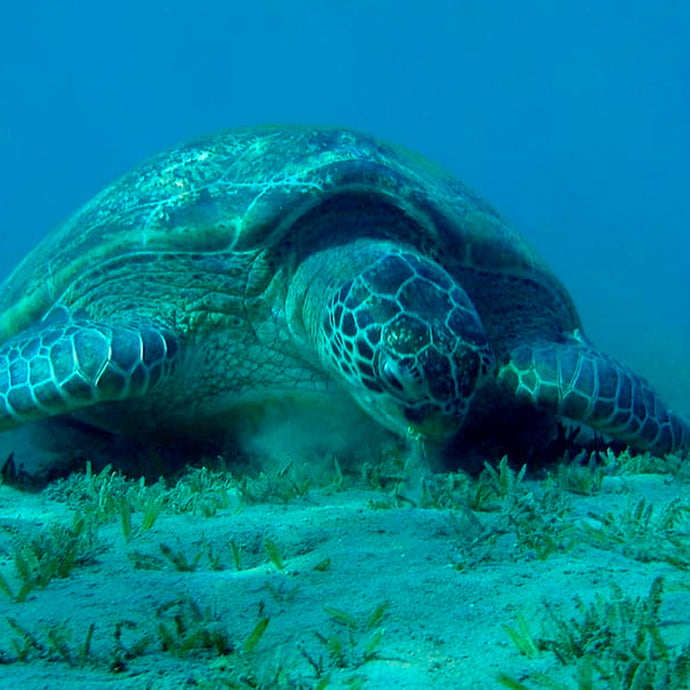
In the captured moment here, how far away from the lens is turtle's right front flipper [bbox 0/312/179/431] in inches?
130

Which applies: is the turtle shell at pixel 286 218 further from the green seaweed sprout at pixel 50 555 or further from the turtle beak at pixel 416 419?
the green seaweed sprout at pixel 50 555

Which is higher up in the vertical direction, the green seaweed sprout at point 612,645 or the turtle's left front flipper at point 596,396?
the turtle's left front flipper at point 596,396

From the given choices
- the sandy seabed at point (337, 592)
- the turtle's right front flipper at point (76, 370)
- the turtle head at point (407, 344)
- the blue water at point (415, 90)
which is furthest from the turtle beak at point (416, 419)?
the blue water at point (415, 90)

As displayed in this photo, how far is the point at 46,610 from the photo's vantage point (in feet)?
5.67

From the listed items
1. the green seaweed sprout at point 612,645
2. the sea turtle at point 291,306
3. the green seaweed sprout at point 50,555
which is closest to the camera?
the green seaweed sprout at point 612,645

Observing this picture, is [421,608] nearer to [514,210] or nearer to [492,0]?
[492,0]

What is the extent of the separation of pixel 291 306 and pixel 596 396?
6.41 ft

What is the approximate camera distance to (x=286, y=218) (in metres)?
4.03

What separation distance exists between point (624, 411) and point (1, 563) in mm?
3337

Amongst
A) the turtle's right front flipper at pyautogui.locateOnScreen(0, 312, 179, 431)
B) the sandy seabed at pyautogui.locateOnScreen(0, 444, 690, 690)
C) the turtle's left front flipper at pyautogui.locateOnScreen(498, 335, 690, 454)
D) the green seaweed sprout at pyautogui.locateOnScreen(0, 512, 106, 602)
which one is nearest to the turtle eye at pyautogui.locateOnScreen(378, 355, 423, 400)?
the sandy seabed at pyautogui.locateOnScreen(0, 444, 690, 690)

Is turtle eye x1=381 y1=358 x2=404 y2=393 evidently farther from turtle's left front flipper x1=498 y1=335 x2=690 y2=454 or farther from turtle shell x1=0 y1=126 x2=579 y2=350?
turtle shell x1=0 y1=126 x2=579 y2=350

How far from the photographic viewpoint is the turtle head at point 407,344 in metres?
3.02

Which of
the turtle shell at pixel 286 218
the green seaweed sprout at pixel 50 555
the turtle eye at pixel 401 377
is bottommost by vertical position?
the green seaweed sprout at pixel 50 555

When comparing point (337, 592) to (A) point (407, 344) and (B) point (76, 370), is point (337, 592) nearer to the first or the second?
(A) point (407, 344)
